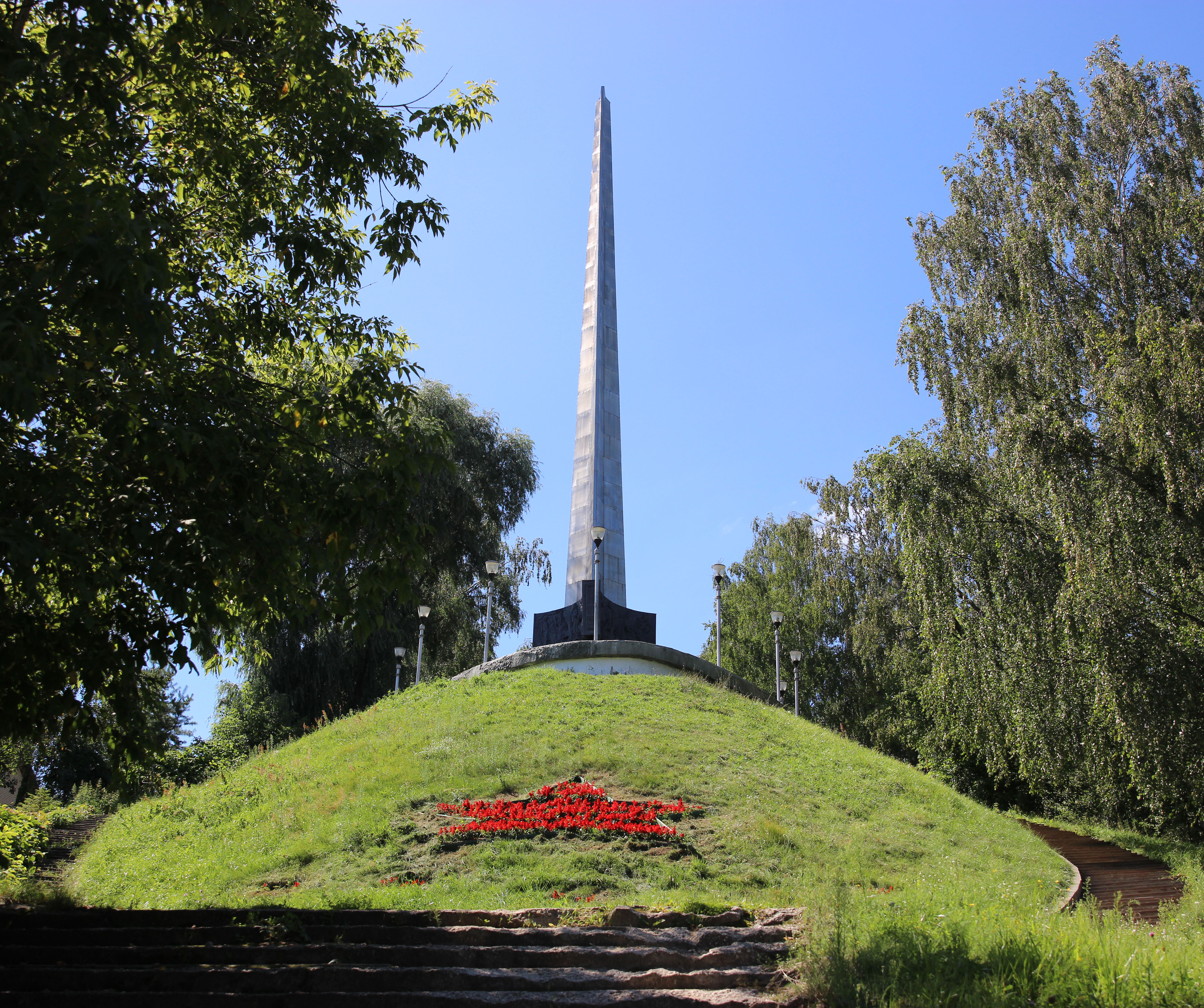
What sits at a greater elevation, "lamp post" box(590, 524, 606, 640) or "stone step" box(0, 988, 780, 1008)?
"lamp post" box(590, 524, 606, 640)

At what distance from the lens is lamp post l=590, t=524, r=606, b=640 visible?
67.2 feet

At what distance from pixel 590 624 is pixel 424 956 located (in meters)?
15.9

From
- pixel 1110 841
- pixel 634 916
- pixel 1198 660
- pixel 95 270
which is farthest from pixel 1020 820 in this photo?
pixel 95 270


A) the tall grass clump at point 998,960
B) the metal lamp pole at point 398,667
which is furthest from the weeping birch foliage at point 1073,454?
the metal lamp pole at point 398,667

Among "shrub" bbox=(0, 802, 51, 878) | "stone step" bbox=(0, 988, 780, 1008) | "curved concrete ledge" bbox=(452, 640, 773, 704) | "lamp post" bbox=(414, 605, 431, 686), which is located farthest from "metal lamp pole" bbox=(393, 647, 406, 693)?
"stone step" bbox=(0, 988, 780, 1008)

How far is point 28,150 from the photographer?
526cm

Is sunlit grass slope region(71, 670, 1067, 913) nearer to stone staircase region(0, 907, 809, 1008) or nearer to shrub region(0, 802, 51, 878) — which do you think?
shrub region(0, 802, 51, 878)

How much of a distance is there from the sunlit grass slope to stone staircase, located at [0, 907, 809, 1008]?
959 millimetres

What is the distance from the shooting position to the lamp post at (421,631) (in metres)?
20.1

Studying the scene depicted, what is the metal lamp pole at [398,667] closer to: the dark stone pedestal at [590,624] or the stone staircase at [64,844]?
the dark stone pedestal at [590,624]

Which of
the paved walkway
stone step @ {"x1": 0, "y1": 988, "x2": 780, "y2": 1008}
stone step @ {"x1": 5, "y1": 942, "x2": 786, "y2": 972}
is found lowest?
the paved walkway

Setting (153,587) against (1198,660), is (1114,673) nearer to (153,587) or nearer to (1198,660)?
(1198,660)

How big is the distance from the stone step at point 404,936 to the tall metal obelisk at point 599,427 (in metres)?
16.6

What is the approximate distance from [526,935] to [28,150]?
241 inches
